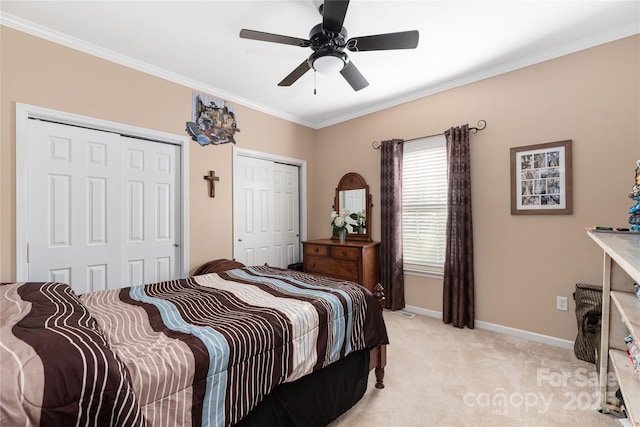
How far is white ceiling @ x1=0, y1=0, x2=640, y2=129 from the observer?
206 cm

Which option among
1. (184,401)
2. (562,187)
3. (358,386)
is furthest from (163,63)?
(562,187)

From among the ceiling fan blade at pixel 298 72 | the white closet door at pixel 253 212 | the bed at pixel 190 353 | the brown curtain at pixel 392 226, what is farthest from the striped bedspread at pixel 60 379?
the brown curtain at pixel 392 226

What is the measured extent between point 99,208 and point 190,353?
2.24m

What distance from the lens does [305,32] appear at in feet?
7.72

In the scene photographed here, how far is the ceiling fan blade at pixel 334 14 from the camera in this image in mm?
1576

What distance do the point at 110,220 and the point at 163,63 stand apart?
161 centimetres

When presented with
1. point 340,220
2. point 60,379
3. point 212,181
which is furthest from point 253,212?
point 60,379

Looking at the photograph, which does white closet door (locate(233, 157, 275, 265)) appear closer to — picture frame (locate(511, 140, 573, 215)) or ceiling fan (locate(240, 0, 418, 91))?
ceiling fan (locate(240, 0, 418, 91))

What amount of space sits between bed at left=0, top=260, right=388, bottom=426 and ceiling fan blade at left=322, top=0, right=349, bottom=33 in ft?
5.49

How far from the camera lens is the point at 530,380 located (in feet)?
6.88

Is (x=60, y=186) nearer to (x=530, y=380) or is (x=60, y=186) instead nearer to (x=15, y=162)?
(x=15, y=162)

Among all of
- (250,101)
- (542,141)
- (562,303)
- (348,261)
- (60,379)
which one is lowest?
(562,303)

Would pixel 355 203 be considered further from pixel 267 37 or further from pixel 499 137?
pixel 267 37

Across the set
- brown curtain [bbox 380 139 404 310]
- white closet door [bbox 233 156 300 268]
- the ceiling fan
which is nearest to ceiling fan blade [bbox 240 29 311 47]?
the ceiling fan
